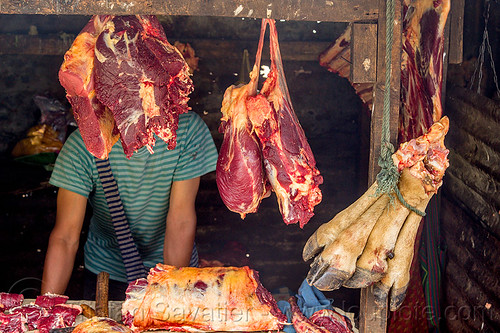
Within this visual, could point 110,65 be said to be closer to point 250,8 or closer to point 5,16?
point 250,8

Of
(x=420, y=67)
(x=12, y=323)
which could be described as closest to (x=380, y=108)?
(x=420, y=67)

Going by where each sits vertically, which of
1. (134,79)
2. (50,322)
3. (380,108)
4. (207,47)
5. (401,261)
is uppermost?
(207,47)

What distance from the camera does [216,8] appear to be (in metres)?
2.29

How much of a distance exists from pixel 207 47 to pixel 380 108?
3019 millimetres

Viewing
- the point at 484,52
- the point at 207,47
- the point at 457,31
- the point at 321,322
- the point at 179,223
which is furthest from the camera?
the point at 207,47

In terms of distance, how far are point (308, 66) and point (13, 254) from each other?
3.55 meters

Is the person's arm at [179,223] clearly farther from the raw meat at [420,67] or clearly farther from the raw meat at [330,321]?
the raw meat at [420,67]

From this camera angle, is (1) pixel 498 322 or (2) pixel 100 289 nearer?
(2) pixel 100 289

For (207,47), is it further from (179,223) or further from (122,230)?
(122,230)

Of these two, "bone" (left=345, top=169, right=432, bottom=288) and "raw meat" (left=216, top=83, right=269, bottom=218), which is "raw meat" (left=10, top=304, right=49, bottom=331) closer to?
"raw meat" (left=216, top=83, right=269, bottom=218)

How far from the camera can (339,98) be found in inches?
222

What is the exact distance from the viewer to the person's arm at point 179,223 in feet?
11.4

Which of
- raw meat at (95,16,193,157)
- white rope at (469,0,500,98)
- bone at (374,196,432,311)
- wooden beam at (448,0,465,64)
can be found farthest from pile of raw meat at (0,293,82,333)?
white rope at (469,0,500,98)

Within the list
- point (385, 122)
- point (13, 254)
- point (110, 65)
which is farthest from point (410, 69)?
point (13, 254)
